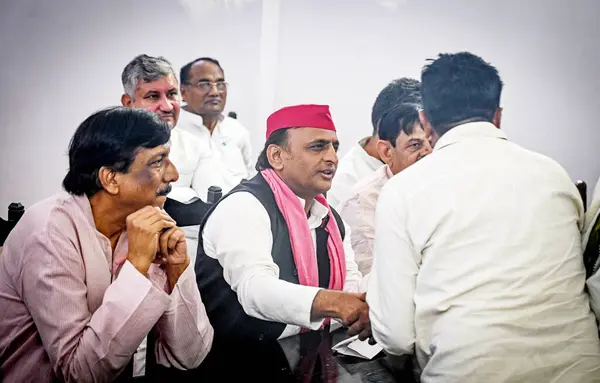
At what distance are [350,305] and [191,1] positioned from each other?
1.51 m

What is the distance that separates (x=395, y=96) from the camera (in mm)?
2354

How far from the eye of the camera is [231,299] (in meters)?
1.85

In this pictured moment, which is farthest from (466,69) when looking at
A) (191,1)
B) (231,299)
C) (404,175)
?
(191,1)

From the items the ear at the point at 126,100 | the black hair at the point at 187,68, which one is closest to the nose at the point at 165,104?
the ear at the point at 126,100

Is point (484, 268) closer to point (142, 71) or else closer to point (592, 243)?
point (592, 243)

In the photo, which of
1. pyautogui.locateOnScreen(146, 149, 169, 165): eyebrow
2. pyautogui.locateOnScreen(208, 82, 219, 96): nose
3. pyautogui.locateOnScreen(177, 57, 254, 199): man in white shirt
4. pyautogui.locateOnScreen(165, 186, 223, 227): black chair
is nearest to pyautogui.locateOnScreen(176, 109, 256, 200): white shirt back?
pyautogui.locateOnScreen(177, 57, 254, 199): man in white shirt

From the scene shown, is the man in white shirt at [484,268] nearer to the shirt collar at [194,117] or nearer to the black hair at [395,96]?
the black hair at [395,96]

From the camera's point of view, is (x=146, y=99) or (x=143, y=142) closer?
(x=143, y=142)

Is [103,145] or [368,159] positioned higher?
[103,145]

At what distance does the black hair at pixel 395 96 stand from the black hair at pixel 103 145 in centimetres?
119

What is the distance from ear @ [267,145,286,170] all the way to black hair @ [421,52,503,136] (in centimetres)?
60

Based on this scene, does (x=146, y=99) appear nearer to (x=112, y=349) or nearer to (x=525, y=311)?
(x=112, y=349)

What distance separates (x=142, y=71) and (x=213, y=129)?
0.85 m

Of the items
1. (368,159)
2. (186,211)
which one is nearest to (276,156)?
(186,211)
